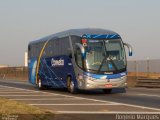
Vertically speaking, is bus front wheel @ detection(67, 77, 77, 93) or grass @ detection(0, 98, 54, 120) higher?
grass @ detection(0, 98, 54, 120)

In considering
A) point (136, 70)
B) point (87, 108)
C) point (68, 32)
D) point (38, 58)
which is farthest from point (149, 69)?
point (87, 108)

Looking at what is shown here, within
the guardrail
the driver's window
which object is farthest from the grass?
the guardrail

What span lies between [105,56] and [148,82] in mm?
10810

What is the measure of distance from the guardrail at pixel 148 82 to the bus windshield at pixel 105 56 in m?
9.27

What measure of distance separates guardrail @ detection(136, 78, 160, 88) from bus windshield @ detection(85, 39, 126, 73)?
365 inches

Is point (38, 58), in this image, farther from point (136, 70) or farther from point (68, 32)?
point (136, 70)

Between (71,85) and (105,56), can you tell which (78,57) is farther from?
(71,85)

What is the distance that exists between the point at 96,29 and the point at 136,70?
17.4 metres

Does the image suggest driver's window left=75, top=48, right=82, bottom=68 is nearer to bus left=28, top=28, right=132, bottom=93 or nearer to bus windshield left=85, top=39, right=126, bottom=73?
bus left=28, top=28, right=132, bottom=93

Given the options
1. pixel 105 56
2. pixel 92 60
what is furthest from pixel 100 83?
pixel 105 56

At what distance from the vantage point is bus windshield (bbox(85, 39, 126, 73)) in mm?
27297

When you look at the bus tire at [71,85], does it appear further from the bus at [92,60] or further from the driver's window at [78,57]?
the driver's window at [78,57]

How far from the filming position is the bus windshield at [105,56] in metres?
27.3

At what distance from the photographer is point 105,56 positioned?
27344 millimetres
